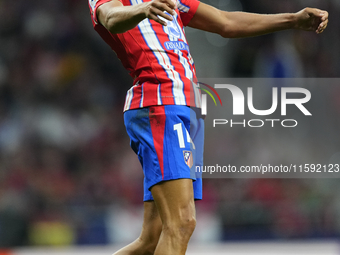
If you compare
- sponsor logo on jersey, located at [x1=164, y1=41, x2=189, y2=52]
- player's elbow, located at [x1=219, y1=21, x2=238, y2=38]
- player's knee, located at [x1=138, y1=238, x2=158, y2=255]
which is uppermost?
player's elbow, located at [x1=219, y1=21, x2=238, y2=38]

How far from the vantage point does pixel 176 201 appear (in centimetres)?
175

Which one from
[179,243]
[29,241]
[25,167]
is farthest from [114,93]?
[179,243]

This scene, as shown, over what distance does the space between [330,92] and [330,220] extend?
1.58 meters

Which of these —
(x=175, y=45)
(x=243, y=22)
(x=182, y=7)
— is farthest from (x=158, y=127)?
(x=243, y=22)

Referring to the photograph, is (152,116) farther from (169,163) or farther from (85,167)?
(85,167)

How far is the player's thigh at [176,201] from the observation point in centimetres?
175

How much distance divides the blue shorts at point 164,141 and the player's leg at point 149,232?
0.20 metres

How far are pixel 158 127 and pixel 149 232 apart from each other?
1.86 feet

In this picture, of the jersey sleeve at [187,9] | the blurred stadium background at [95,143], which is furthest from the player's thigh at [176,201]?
the blurred stadium background at [95,143]

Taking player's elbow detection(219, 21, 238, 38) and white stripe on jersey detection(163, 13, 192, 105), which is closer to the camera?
white stripe on jersey detection(163, 13, 192, 105)

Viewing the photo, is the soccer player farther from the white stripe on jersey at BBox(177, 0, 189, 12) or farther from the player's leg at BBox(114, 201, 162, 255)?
the white stripe on jersey at BBox(177, 0, 189, 12)

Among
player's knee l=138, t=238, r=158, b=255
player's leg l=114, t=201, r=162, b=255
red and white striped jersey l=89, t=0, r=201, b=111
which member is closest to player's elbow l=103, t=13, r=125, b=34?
red and white striped jersey l=89, t=0, r=201, b=111

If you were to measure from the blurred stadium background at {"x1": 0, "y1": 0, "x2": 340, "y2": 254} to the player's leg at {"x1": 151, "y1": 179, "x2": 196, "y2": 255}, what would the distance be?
224 centimetres

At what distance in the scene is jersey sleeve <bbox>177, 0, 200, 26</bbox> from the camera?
225cm
